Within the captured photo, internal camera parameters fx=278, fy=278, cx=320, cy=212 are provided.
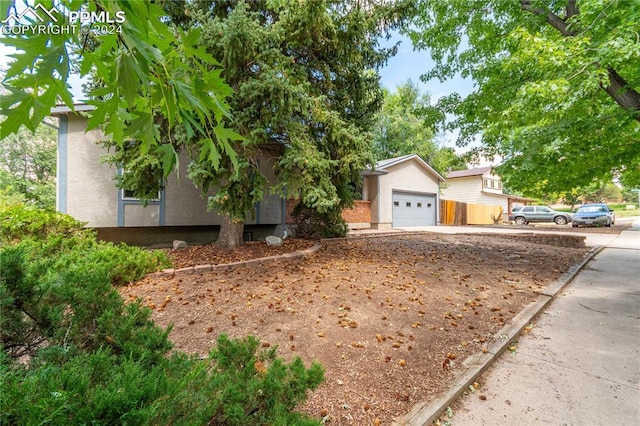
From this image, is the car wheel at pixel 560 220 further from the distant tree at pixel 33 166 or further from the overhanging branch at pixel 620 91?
the distant tree at pixel 33 166

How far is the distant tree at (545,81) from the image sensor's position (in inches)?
176

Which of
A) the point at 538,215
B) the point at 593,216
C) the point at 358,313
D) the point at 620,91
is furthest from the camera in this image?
the point at 538,215

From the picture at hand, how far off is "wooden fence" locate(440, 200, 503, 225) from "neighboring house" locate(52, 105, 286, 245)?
1796 cm

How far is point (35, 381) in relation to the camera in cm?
84

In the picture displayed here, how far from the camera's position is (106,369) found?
1.09 meters

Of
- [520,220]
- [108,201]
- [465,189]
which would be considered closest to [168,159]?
[108,201]

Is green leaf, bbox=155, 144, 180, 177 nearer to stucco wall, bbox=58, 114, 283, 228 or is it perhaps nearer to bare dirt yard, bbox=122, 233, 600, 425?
bare dirt yard, bbox=122, 233, 600, 425

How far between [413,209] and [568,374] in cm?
1585

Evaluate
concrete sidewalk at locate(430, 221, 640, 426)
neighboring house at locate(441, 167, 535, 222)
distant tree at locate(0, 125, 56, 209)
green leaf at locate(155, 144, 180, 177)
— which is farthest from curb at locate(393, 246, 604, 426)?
neighboring house at locate(441, 167, 535, 222)

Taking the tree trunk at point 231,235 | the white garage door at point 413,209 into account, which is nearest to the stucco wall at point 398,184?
the white garage door at point 413,209

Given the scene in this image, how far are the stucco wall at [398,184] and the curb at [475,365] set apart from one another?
1065 cm

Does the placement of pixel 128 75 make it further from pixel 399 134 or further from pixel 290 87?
pixel 399 134

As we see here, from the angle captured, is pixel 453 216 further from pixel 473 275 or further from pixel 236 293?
pixel 236 293

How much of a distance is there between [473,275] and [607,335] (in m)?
2.34
